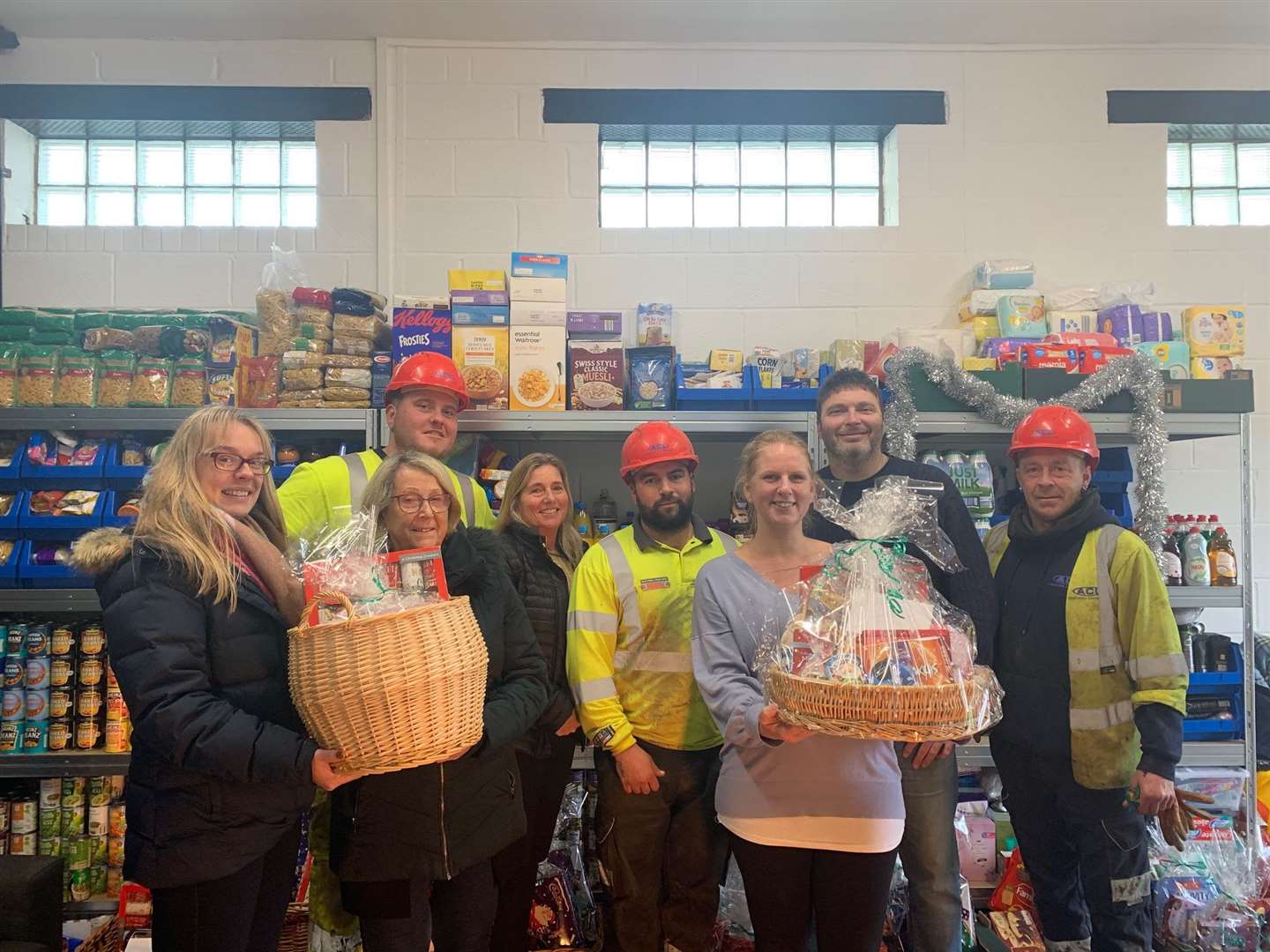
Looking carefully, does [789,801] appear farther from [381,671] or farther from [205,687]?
[205,687]

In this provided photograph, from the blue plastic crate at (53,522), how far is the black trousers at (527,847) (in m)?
2.04

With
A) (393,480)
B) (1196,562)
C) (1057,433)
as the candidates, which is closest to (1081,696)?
(1057,433)

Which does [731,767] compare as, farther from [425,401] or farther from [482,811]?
[425,401]

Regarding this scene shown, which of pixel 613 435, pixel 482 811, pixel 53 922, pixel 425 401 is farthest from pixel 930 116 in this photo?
pixel 53 922

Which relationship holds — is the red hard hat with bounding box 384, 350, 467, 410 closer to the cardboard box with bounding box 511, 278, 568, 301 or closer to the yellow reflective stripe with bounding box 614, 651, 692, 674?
the cardboard box with bounding box 511, 278, 568, 301

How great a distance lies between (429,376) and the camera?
2.94 metres

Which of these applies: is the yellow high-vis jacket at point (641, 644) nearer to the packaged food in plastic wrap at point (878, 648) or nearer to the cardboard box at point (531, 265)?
the packaged food in plastic wrap at point (878, 648)

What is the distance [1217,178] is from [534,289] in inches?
154

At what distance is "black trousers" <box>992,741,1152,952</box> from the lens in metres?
2.55

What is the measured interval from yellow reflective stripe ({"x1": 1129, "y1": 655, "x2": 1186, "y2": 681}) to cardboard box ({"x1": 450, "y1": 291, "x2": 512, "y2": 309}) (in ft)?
8.65

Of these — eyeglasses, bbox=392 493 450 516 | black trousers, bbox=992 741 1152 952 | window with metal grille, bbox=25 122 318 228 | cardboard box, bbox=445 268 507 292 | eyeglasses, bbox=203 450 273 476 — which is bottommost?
black trousers, bbox=992 741 1152 952

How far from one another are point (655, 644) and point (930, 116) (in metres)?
3.33

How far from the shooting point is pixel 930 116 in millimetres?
4348

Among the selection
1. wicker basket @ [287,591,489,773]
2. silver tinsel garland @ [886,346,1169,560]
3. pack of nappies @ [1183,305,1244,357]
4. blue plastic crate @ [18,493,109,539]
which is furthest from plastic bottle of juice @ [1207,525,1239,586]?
blue plastic crate @ [18,493,109,539]
